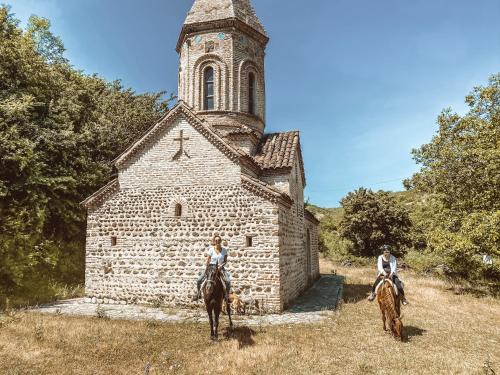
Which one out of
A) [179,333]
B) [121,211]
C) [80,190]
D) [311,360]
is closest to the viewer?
[311,360]

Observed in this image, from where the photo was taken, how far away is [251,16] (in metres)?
17.7

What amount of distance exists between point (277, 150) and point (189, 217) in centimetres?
496

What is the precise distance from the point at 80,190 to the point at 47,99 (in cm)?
475

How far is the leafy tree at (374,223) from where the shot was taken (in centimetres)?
3225

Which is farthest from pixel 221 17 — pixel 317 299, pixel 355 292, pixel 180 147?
pixel 355 292

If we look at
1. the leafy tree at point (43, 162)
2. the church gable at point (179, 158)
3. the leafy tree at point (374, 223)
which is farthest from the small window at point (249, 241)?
the leafy tree at point (374, 223)

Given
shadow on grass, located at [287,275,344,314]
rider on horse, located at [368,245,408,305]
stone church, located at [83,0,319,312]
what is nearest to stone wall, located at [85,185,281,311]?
stone church, located at [83,0,319,312]

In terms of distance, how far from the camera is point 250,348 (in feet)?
25.6

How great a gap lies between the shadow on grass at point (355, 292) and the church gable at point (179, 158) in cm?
681

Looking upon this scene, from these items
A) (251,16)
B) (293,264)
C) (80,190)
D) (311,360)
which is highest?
(251,16)

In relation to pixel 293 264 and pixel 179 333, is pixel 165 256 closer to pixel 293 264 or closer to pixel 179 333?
pixel 179 333

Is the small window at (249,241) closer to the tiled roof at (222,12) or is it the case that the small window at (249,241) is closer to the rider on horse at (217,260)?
the rider on horse at (217,260)

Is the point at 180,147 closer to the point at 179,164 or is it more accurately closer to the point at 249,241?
the point at 179,164

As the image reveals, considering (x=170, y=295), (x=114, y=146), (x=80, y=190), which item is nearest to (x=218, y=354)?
(x=170, y=295)
